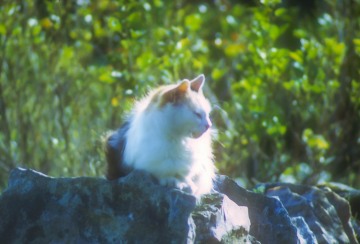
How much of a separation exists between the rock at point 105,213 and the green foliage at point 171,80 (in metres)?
3.66

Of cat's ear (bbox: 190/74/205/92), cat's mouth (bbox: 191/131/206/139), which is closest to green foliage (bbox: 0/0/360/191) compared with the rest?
cat's ear (bbox: 190/74/205/92)

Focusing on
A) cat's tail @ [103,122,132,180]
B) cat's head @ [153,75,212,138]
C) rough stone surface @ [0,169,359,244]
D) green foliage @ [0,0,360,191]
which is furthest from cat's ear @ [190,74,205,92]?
green foliage @ [0,0,360,191]

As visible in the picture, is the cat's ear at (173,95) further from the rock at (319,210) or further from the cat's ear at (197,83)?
the rock at (319,210)

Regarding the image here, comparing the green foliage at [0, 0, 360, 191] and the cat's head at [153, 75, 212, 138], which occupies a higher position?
the cat's head at [153, 75, 212, 138]

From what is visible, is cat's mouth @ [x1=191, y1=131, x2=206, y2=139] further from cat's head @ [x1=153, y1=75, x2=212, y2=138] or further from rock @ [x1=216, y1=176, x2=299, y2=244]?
rock @ [x1=216, y1=176, x2=299, y2=244]

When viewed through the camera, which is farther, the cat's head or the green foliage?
the green foliage

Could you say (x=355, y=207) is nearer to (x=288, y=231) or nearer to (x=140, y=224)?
(x=288, y=231)

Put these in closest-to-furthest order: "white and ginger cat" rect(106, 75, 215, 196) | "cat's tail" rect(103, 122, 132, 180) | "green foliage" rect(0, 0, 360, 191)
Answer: "white and ginger cat" rect(106, 75, 215, 196) < "cat's tail" rect(103, 122, 132, 180) < "green foliage" rect(0, 0, 360, 191)

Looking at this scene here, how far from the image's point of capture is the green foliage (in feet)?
32.2

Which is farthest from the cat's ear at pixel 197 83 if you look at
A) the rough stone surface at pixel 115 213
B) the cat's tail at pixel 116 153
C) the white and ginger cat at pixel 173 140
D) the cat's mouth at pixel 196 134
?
the rough stone surface at pixel 115 213

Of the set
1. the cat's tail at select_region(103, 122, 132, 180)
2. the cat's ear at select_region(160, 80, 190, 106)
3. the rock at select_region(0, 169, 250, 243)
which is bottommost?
the cat's tail at select_region(103, 122, 132, 180)

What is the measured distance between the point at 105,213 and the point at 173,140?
2.30 feet

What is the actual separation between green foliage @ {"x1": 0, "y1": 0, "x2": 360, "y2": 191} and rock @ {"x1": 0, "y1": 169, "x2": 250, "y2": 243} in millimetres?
3656

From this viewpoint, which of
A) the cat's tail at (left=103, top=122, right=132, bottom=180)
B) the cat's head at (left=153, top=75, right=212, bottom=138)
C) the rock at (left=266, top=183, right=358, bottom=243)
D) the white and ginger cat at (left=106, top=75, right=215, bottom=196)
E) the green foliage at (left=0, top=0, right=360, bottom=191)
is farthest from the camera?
the green foliage at (left=0, top=0, right=360, bottom=191)
